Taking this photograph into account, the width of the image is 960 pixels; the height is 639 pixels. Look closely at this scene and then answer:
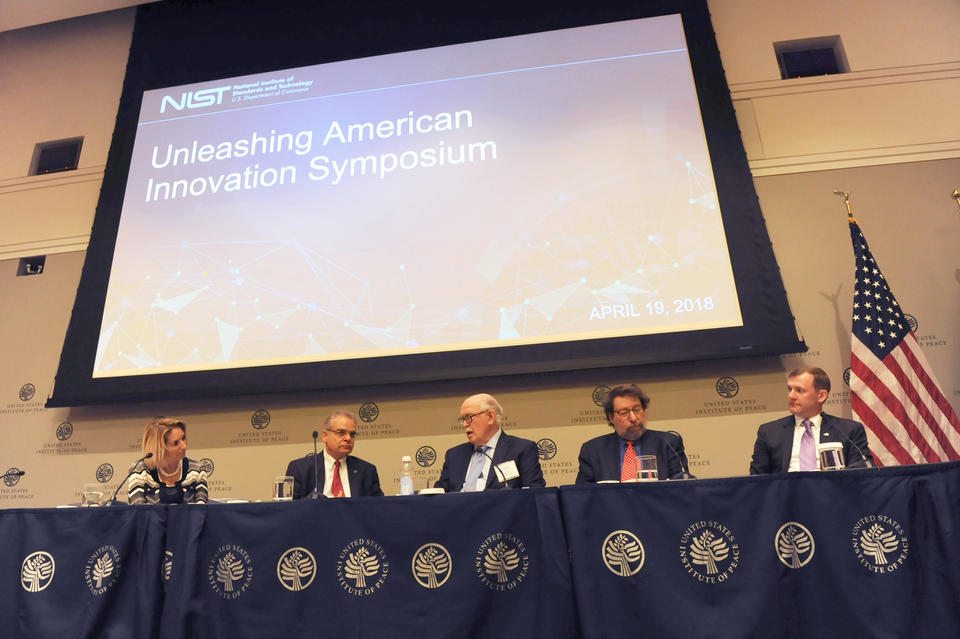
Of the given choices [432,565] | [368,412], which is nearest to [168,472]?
[368,412]

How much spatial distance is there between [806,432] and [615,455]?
896 millimetres

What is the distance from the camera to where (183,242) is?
438cm

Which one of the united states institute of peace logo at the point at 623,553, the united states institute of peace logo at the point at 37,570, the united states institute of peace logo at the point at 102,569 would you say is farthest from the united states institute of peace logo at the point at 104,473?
the united states institute of peace logo at the point at 623,553

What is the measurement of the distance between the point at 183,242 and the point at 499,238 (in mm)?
2155

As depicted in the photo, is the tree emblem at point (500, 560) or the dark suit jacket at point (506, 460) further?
the dark suit jacket at point (506, 460)

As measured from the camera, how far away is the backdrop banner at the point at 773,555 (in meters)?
1.74

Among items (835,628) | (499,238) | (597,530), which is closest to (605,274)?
(499,238)

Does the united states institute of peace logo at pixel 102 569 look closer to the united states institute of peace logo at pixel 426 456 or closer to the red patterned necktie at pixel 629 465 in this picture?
the united states institute of peace logo at pixel 426 456

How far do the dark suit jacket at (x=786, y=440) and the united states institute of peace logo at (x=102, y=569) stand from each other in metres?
2.61

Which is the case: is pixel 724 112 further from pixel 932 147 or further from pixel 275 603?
pixel 275 603

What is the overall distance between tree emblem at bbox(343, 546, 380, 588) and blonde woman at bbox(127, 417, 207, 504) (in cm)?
116

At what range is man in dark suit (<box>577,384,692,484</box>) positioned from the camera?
3.06 m

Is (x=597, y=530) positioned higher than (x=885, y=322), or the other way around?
(x=885, y=322)

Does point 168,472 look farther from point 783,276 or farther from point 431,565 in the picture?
point 783,276
